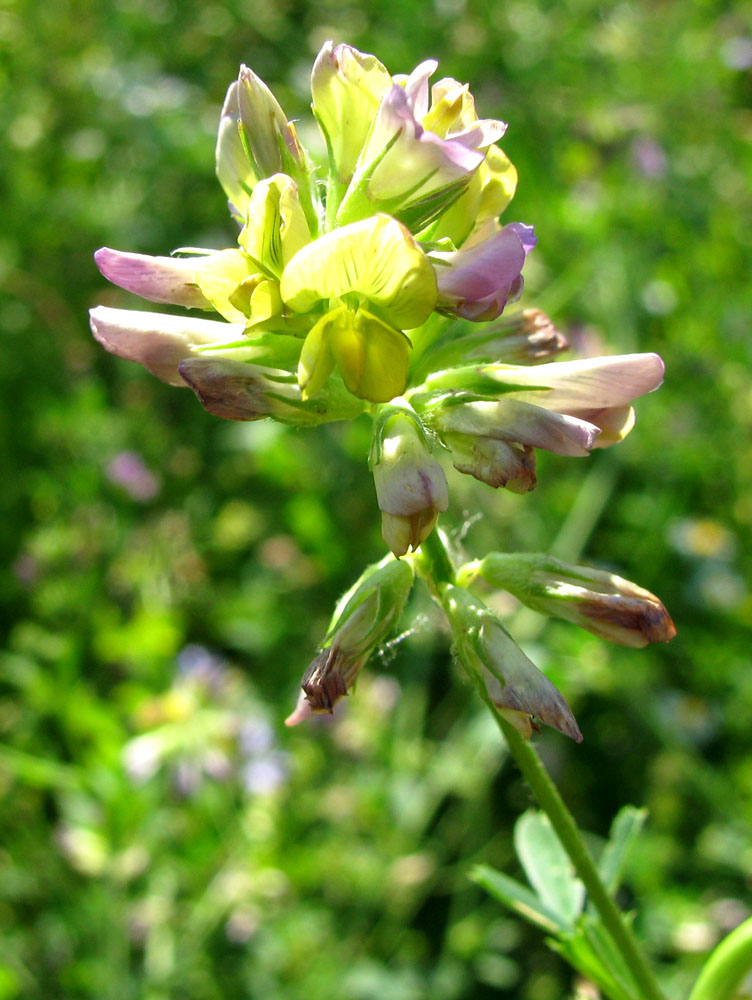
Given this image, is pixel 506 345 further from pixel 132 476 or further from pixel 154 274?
pixel 132 476

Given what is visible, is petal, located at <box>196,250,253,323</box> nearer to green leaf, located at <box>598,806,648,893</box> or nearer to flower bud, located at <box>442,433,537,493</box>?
flower bud, located at <box>442,433,537,493</box>

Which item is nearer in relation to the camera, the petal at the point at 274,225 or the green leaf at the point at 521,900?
the petal at the point at 274,225

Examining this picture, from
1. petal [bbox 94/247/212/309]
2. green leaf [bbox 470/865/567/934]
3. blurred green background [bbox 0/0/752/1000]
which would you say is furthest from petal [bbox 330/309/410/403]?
blurred green background [bbox 0/0/752/1000]

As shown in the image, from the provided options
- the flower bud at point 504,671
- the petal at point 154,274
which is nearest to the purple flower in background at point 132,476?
the petal at point 154,274

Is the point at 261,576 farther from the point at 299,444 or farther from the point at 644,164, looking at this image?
the point at 644,164

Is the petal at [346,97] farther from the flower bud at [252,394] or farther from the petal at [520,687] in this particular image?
the petal at [520,687]

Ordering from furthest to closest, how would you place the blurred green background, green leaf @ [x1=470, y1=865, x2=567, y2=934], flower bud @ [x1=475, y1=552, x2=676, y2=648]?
the blurred green background → green leaf @ [x1=470, y1=865, x2=567, y2=934] → flower bud @ [x1=475, y1=552, x2=676, y2=648]
